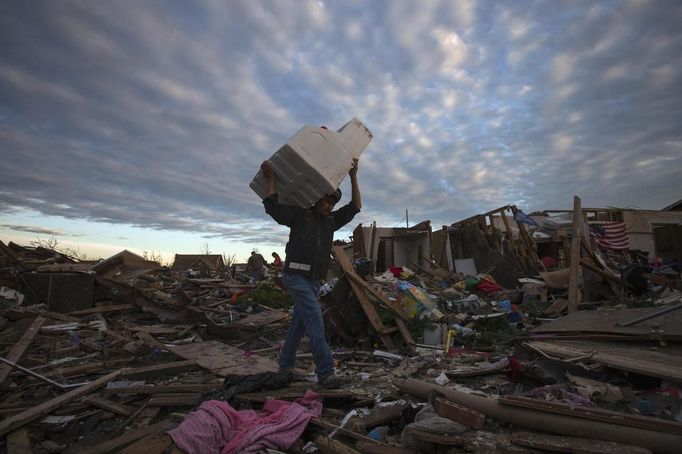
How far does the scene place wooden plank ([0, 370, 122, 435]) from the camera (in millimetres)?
3275

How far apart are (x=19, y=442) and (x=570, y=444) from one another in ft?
13.1

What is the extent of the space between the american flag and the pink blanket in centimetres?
1491

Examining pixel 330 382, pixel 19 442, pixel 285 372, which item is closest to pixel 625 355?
pixel 330 382

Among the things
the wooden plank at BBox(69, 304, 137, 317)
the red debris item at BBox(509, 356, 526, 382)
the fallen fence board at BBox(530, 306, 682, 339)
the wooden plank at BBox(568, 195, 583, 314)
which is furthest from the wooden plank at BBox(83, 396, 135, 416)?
the wooden plank at BBox(568, 195, 583, 314)

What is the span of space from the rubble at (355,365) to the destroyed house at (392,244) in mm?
6462

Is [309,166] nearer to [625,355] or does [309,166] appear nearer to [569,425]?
[569,425]

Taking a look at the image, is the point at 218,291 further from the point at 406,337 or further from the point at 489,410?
the point at 489,410

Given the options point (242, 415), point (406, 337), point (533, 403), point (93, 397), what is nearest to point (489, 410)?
point (533, 403)

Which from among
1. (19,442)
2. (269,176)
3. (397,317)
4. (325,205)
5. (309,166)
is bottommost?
(19,442)

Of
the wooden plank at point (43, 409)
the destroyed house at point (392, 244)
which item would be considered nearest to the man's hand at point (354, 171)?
the wooden plank at point (43, 409)

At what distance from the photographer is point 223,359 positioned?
216 inches

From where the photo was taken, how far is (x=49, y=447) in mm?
3076

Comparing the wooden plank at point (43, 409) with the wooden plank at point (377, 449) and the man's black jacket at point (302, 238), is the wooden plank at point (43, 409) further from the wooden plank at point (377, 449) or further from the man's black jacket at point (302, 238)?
the wooden plank at point (377, 449)

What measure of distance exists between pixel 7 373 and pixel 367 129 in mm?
5268
